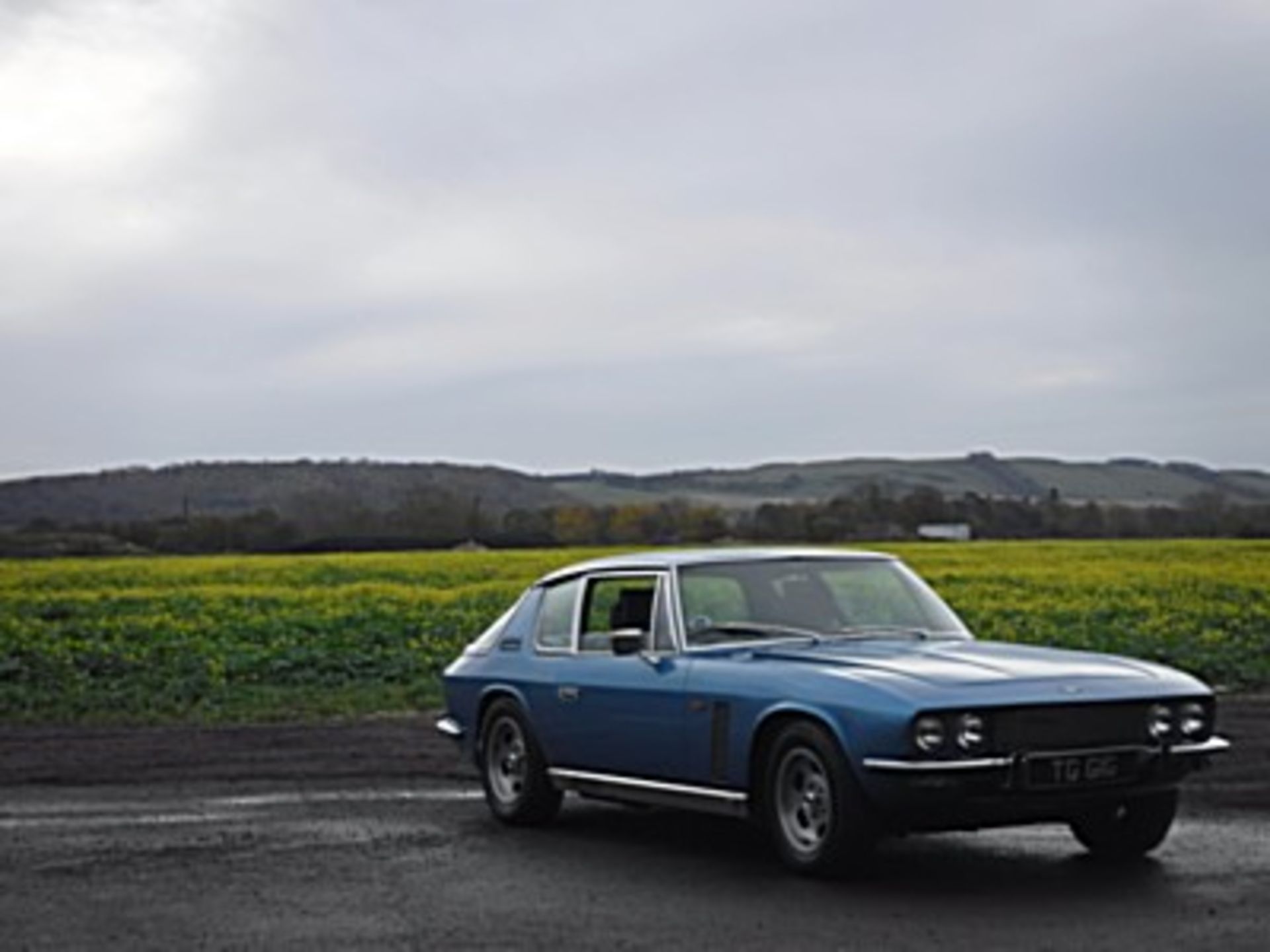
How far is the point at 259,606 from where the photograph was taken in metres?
37.3

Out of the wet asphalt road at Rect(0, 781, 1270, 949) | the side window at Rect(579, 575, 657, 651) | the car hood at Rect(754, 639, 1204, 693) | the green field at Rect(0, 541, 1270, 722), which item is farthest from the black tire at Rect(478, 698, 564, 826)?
the green field at Rect(0, 541, 1270, 722)

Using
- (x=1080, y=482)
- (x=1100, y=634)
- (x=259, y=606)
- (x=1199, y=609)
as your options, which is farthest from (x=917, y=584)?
(x=1080, y=482)

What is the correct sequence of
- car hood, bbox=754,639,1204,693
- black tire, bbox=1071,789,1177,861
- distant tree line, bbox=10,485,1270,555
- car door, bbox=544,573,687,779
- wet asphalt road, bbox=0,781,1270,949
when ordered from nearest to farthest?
Result: 1. wet asphalt road, bbox=0,781,1270,949
2. car hood, bbox=754,639,1204,693
3. black tire, bbox=1071,789,1177,861
4. car door, bbox=544,573,687,779
5. distant tree line, bbox=10,485,1270,555

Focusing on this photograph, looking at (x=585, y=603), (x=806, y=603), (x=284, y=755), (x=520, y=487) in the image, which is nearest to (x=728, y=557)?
(x=806, y=603)

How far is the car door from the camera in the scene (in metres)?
10.8

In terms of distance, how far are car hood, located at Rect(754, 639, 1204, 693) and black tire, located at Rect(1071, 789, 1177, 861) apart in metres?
0.61

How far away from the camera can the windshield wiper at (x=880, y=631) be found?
10.9m

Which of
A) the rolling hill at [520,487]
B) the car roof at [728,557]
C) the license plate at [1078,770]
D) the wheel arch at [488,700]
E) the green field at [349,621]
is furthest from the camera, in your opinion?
the rolling hill at [520,487]

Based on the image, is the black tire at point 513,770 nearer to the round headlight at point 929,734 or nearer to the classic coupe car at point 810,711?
the classic coupe car at point 810,711

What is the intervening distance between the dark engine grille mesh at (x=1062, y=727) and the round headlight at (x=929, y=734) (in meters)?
0.23

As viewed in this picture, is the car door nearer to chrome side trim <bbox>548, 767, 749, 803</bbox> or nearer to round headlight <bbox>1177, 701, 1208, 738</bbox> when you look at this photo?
chrome side trim <bbox>548, 767, 749, 803</bbox>

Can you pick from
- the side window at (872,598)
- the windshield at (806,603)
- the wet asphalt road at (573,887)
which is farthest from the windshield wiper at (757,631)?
the wet asphalt road at (573,887)

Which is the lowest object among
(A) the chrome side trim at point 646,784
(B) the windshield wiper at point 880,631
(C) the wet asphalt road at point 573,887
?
(C) the wet asphalt road at point 573,887

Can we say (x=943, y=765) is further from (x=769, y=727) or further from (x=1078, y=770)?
(x=769, y=727)
